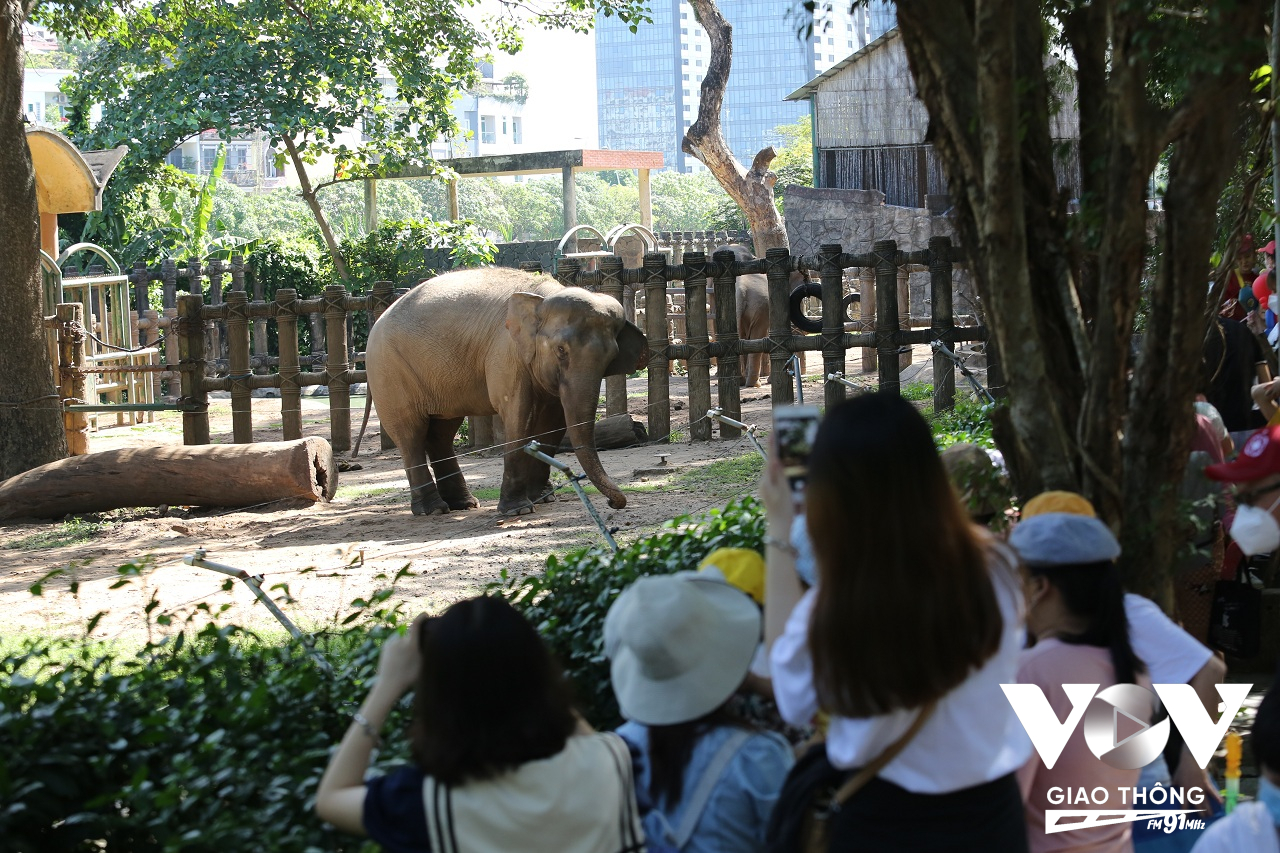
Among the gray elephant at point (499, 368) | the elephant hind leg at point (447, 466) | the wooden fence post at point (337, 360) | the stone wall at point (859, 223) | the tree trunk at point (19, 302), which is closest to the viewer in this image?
the gray elephant at point (499, 368)

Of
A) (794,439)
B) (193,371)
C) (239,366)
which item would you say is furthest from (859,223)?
(794,439)

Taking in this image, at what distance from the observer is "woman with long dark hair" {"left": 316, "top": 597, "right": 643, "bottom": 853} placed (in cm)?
245

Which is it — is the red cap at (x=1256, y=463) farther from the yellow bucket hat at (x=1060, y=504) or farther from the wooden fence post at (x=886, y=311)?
the wooden fence post at (x=886, y=311)

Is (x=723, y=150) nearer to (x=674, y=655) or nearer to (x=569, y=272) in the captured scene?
(x=569, y=272)

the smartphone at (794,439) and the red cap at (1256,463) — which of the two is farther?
the red cap at (1256,463)

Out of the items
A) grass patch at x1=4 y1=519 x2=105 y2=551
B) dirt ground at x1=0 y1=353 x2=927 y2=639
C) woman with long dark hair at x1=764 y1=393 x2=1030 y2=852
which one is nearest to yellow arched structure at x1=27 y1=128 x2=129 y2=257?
dirt ground at x1=0 y1=353 x2=927 y2=639

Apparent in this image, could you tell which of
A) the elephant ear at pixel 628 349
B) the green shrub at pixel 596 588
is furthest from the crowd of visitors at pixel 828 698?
the elephant ear at pixel 628 349

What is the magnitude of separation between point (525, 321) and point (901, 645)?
783 cm

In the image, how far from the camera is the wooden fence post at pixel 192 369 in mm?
12516

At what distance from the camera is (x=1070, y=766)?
2924 millimetres

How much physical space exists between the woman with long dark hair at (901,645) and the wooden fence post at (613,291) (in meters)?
10.8

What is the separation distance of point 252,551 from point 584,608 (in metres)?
5.18

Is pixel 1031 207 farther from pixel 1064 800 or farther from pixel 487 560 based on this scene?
pixel 487 560

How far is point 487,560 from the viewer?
8109 millimetres
